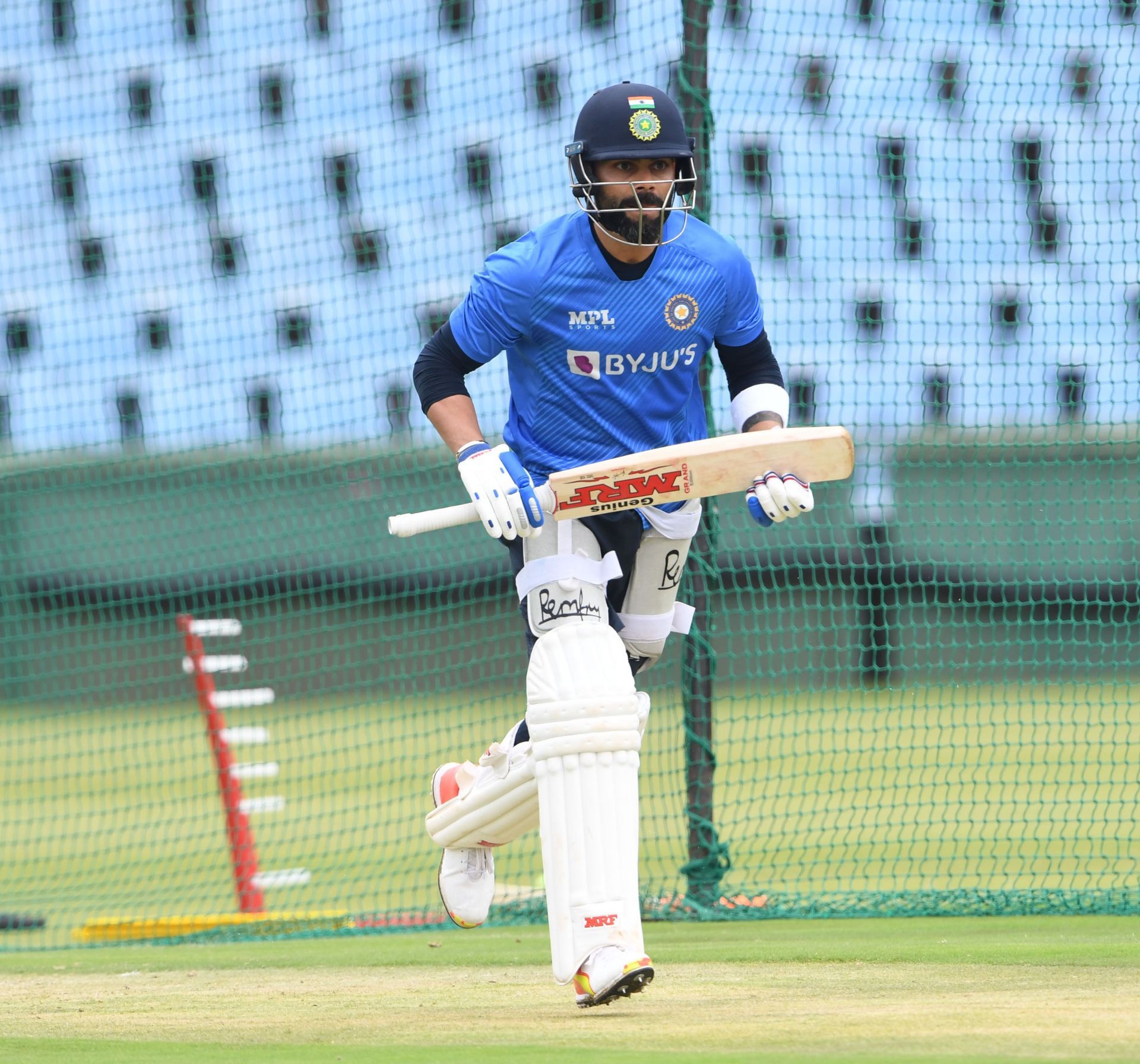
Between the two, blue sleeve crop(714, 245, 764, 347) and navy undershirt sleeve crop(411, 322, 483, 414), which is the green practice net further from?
navy undershirt sleeve crop(411, 322, 483, 414)

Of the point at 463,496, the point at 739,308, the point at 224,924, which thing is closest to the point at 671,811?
the point at 224,924

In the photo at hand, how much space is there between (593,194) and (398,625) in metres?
11.6

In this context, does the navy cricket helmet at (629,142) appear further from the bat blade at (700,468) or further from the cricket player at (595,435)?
the bat blade at (700,468)

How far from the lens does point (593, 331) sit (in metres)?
3.52

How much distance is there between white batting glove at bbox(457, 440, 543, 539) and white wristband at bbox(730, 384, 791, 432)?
0.68 meters

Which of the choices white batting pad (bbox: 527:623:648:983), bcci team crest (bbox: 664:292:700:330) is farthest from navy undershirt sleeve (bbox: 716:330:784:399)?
white batting pad (bbox: 527:623:648:983)

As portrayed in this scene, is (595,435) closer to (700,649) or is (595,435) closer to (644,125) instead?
(644,125)

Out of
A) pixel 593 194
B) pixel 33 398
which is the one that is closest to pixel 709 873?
pixel 593 194

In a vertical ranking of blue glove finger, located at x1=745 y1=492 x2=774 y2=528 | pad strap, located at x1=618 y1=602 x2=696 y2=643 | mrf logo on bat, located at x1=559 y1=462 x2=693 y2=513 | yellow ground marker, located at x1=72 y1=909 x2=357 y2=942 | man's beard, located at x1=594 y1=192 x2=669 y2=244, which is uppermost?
man's beard, located at x1=594 y1=192 x2=669 y2=244

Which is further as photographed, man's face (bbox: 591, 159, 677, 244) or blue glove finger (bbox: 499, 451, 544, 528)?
man's face (bbox: 591, 159, 677, 244)

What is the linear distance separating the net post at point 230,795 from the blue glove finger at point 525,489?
11.1ft

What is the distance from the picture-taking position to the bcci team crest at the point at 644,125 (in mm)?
3430

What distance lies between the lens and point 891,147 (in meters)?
8.46

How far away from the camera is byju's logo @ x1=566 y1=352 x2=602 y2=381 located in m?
3.54
